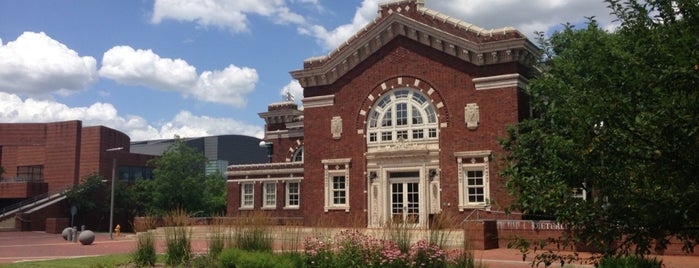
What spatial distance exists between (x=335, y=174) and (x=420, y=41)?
7.88 meters

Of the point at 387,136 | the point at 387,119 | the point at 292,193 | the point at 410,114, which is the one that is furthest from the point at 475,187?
the point at 292,193

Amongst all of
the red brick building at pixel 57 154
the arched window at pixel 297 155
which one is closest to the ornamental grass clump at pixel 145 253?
the arched window at pixel 297 155

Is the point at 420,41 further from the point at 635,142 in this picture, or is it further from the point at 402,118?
the point at 635,142

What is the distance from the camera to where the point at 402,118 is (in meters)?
30.0

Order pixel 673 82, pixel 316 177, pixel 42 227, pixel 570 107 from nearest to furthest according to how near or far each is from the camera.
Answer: pixel 673 82 → pixel 570 107 → pixel 316 177 → pixel 42 227

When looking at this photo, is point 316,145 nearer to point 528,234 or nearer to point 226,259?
point 528,234

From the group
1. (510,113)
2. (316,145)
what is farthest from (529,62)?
(316,145)

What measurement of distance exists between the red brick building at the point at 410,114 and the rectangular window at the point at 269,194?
6.76 m

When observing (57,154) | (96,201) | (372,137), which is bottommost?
(96,201)

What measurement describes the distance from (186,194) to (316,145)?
22.1 metres

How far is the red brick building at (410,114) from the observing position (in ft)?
90.4

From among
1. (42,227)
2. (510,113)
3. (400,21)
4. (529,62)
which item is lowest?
(42,227)

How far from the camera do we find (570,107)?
7.13 metres

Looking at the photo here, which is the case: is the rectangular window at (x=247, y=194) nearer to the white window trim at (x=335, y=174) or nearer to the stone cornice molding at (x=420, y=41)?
the white window trim at (x=335, y=174)
